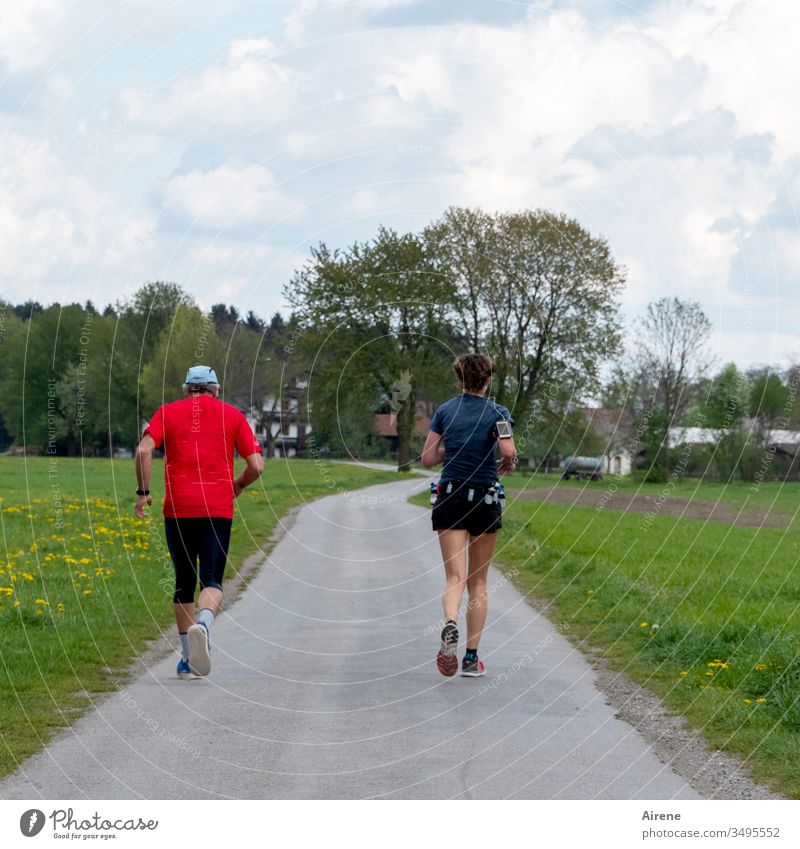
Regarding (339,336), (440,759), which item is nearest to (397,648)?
(440,759)

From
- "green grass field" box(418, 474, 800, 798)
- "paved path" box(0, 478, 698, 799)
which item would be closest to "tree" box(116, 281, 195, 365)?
"green grass field" box(418, 474, 800, 798)

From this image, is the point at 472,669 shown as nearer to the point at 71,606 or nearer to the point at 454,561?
the point at 454,561

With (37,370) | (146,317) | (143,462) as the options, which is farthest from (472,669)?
(37,370)

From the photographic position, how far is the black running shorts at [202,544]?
28.4 feet

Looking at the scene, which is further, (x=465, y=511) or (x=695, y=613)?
(x=695, y=613)

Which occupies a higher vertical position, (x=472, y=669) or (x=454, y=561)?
(x=454, y=561)

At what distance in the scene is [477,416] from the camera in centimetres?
888

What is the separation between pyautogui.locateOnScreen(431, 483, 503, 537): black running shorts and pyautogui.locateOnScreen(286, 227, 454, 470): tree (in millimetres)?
10924

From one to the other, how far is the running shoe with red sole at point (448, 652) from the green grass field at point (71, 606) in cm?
228

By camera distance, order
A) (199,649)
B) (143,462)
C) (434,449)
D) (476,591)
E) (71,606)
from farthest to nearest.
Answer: (71,606) → (476,591) → (434,449) → (143,462) → (199,649)

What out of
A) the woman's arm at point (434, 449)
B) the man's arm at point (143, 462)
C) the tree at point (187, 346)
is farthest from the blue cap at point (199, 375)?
the tree at point (187, 346)

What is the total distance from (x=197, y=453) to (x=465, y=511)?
1.89 metres

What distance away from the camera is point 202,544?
8672 mm

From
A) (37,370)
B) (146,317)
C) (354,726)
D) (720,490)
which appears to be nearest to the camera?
(354,726)
